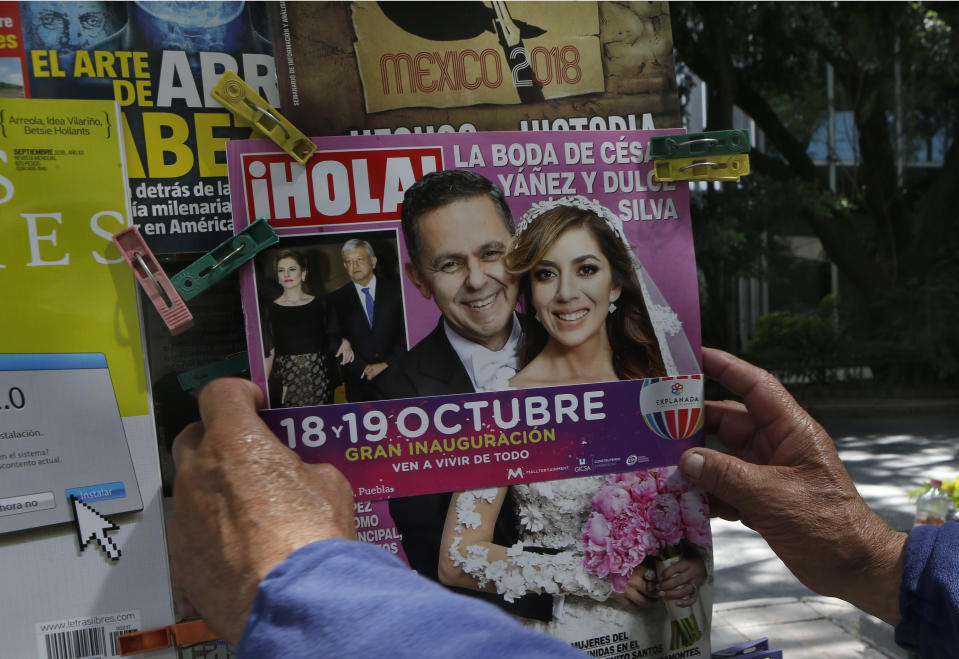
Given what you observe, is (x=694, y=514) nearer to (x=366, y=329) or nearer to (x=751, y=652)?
(x=751, y=652)

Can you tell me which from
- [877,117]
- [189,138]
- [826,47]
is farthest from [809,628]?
[877,117]

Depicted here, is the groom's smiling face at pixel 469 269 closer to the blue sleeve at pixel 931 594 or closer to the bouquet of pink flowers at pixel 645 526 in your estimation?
the bouquet of pink flowers at pixel 645 526

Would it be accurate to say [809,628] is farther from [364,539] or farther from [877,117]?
[877,117]

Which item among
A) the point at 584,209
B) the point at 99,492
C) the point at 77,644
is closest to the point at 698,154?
the point at 584,209

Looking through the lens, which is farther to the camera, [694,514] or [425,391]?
[694,514]

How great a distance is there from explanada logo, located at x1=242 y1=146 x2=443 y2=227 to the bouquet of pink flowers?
48 cm

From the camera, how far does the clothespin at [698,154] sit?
3.34 feet

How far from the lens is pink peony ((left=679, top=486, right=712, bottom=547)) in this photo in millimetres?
1055

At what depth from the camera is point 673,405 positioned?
3.42ft

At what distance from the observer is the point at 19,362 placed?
0.84m

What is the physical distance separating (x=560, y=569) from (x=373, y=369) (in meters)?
0.37

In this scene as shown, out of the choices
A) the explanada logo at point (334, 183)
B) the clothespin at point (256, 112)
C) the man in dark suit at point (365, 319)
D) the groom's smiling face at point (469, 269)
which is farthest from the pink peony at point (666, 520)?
the clothespin at point (256, 112)

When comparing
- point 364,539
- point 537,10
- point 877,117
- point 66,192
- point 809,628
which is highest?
point 877,117

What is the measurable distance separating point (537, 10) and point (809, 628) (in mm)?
3154
